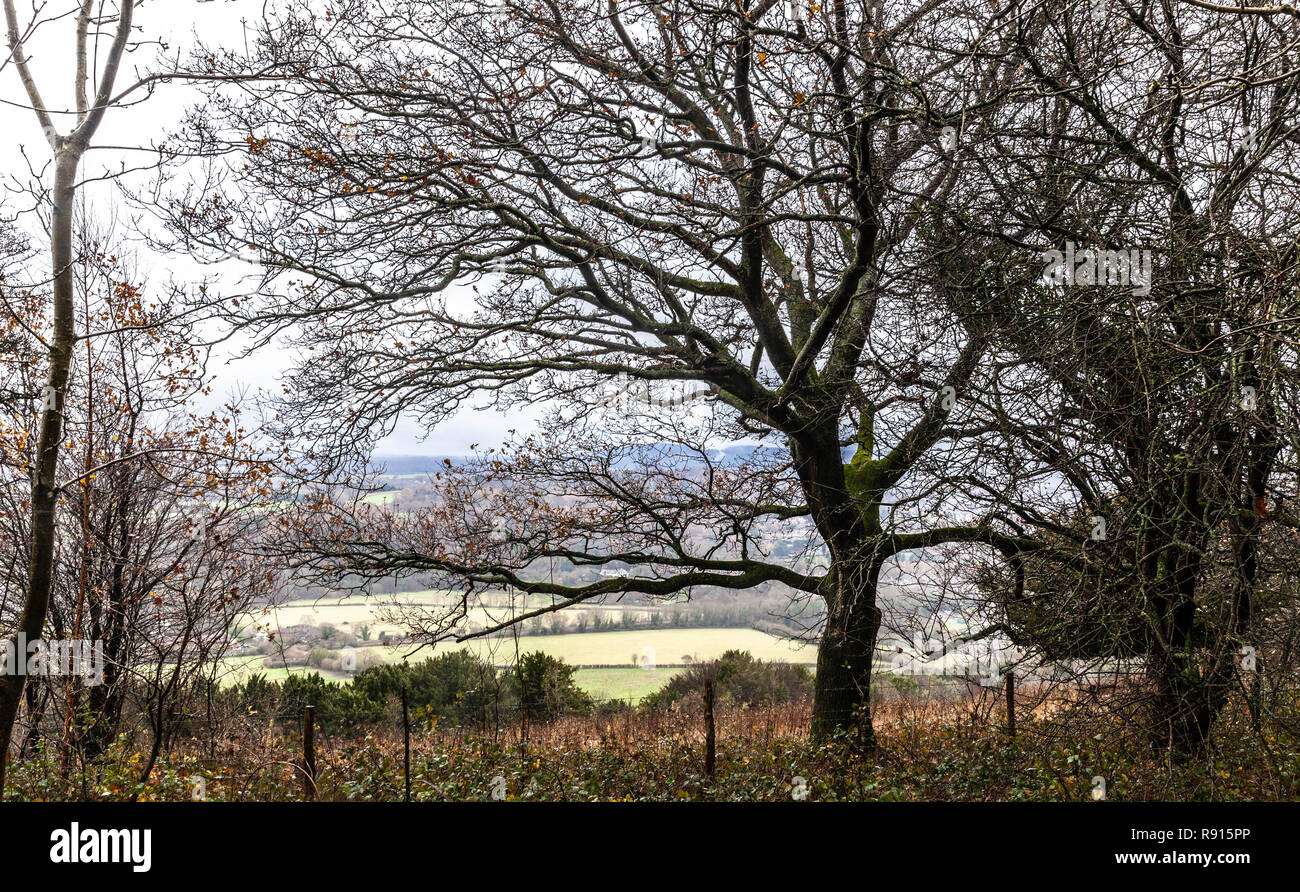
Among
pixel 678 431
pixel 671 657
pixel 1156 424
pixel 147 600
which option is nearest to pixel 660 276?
pixel 678 431

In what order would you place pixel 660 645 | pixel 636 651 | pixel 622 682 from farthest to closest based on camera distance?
pixel 660 645
pixel 636 651
pixel 622 682

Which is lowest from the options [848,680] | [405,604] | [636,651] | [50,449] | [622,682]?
[622,682]

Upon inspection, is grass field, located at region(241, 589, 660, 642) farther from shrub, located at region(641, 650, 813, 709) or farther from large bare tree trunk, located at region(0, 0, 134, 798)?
shrub, located at region(641, 650, 813, 709)

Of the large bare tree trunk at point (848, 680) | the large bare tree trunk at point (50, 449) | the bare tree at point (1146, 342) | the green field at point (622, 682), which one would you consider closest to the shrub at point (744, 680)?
the green field at point (622, 682)

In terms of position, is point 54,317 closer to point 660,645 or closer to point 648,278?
point 648,278

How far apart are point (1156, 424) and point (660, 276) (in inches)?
178

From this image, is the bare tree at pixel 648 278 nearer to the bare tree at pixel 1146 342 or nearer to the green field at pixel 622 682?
the bare tree at pixel 1146 342

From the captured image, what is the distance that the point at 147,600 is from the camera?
893 cm

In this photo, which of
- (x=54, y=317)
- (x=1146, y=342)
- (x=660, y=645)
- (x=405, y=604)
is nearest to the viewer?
(x=54, y=317)

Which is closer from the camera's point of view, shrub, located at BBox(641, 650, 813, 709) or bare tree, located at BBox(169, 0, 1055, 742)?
bare tree, located at BBox(169, 0, 1055, 742)

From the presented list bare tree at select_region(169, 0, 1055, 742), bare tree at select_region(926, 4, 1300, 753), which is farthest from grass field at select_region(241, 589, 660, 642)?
bare tree at select_region(926, 4, 1300, 753)

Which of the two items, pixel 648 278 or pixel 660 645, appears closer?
pixel 648 278

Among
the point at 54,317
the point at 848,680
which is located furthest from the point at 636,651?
the point at 54,317
